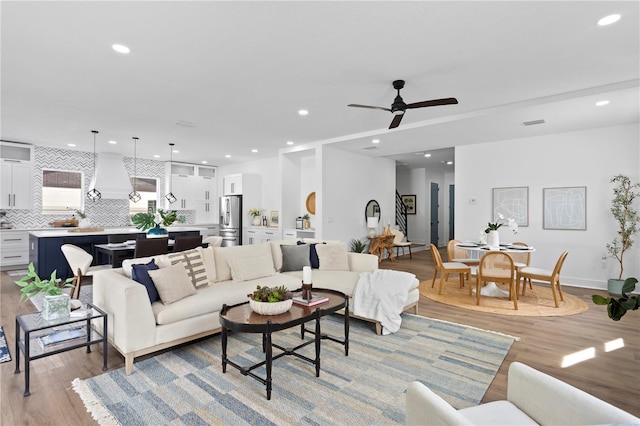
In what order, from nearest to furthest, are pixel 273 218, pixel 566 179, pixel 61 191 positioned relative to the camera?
pixel 566 179 → pixel 61 191 → pixel 273 218

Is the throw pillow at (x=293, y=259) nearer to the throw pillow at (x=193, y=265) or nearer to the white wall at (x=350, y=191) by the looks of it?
the throw pillow at (x=193, y=265)

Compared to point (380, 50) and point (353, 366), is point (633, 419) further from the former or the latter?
point (380, 50)

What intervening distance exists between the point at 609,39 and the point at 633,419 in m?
3.14

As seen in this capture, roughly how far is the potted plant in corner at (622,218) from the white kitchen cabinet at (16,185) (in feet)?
36.9

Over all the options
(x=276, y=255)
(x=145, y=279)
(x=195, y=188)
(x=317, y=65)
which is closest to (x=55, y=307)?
(x=145, y=279)

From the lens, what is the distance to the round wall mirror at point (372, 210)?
26.7 feet

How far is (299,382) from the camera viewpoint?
2.50 m

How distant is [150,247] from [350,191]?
172 inches

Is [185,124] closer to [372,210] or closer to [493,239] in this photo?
[372,210]

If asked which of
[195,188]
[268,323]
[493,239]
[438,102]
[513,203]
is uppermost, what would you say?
[438,102]

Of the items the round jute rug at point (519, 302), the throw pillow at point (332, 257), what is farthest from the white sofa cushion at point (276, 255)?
the round jute rug at point (519, 302)

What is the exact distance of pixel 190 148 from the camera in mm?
7762

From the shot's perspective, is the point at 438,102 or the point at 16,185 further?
the point at 16,185

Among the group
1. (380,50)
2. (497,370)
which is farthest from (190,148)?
(497,370)
